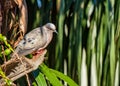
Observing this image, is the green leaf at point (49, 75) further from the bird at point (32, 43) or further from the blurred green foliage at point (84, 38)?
the blurred green foliage at point (84, 38)

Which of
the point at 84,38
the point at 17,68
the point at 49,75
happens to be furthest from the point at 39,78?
the point at 84,38

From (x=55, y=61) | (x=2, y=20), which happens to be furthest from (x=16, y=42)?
(x=55, y=61)

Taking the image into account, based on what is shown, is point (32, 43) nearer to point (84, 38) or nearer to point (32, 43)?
point (32, 43)

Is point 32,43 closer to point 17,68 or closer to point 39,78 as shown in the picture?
point 39,78

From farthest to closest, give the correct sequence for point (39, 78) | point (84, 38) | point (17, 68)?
point (84, 38), point (39, 78), point (17, 68)

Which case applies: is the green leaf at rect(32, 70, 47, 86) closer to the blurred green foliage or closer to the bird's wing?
the bird's wing

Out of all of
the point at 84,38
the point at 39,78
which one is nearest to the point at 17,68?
the point at 39,78

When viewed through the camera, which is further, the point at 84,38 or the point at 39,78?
the point at 84,38

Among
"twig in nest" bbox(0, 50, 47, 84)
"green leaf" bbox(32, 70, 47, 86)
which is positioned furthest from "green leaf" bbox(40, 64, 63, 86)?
"twig in nest" bbox(0, 50, 47, 84)

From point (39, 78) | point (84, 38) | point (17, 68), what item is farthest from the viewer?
point (84, 38)

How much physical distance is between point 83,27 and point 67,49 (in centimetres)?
14

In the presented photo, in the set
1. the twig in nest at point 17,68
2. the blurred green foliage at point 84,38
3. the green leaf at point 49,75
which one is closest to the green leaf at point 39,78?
the green leaf at point 49,75

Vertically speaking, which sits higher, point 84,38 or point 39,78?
point 39,78

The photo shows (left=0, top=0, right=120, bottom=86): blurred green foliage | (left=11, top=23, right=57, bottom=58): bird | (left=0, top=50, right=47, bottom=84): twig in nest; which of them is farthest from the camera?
(left=0, top=0, right=120, bottom=86): blurred green foliage
